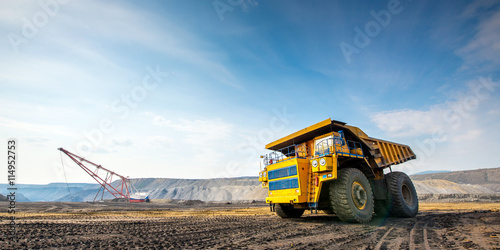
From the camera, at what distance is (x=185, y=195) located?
74312 millimetres

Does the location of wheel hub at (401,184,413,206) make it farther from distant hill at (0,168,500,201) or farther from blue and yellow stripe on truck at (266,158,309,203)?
distant hill at (0,168,500,201)

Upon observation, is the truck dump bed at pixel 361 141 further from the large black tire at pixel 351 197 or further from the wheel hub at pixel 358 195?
the wheel hub at pixel 358 195

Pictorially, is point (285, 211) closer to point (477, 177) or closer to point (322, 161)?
point (322, 161)

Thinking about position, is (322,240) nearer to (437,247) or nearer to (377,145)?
(437,247)

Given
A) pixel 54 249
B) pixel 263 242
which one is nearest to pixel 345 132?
pixel 263 242

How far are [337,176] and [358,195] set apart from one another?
101cm

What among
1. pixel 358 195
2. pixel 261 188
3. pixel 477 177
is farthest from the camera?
pixel 477 177

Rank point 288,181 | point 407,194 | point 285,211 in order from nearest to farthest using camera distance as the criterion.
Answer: point 288,181, point 285,211, point 407,194

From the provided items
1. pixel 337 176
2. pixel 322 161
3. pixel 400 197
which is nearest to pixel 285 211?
pixel 337 176

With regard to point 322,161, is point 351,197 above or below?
below

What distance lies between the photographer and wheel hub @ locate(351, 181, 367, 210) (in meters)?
8.17

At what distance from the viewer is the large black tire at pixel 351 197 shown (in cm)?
773

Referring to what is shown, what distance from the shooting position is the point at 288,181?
8.67 m

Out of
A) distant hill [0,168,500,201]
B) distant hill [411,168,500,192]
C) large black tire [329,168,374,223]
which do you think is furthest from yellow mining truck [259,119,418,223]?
distant hill [411,168,500,192]
